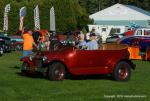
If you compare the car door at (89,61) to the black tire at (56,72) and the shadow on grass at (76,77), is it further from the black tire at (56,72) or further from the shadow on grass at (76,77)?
the shadow on grass at (76,77)

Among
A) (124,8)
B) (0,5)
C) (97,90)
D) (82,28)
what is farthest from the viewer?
(124,8)

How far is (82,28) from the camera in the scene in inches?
2717

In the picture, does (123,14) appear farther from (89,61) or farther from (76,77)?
(89,61)

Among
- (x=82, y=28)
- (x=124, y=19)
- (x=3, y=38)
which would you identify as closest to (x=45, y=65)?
(x=3, y=38)

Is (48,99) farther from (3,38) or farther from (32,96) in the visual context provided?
(3,38)

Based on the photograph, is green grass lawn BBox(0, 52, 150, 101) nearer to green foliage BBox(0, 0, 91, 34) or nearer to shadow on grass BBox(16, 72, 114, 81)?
shadow on grass BBox(16, 72, 114, 81)

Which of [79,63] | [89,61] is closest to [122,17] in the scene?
[89,61]

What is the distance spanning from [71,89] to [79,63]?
2544 millimetres

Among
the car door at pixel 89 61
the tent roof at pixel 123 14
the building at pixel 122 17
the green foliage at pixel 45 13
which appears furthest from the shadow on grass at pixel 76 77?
the tent roof at pixel 123 14

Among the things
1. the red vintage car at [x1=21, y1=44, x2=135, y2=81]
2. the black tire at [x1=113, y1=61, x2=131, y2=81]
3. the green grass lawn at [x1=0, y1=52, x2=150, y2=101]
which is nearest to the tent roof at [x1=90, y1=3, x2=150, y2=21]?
the black tire at [x1=113, y1=61, x2=131, y2=81]

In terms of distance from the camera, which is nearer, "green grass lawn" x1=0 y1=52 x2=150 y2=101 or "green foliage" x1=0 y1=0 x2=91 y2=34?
"green grass lawn" x1=0 y1=52 x2=150 y2=101

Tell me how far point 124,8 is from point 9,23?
32.0 meters

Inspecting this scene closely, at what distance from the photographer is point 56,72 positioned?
17.3 meters

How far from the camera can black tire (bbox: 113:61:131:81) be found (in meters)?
18.0
